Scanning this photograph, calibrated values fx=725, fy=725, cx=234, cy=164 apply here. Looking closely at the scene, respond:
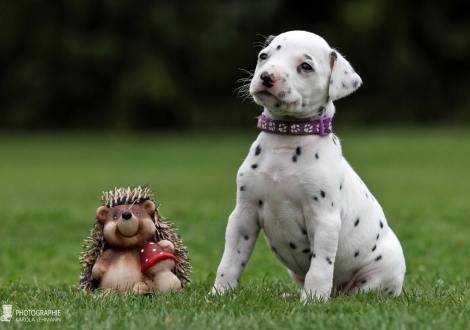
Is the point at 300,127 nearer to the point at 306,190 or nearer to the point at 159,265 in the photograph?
the point at 306,190

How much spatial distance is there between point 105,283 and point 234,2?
94.5ft

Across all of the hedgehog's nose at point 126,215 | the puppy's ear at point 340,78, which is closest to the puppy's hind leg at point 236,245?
the hedgehog's nose at point 126,215

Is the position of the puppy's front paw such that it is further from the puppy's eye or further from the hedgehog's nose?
the puppy's eye

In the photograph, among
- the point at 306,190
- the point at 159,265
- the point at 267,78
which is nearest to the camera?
the point at 267,78

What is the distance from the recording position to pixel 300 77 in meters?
4.73

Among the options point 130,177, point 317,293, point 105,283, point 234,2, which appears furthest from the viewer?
point 234,2

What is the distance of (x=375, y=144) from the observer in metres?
24.4

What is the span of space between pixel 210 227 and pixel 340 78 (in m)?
5.66

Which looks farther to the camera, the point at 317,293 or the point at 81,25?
the point at 81,25

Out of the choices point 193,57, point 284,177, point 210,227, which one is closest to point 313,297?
point 284,177

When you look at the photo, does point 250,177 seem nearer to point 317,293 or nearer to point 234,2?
point 317,293

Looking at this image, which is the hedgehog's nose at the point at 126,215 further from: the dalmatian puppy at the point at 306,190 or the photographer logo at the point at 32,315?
the photographer logo at the point at 32,315

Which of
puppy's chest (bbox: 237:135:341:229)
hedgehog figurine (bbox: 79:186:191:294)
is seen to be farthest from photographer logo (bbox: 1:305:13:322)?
puppy's chest (bbox: 237:135:341:229)

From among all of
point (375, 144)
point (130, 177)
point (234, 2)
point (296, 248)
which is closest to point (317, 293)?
point (296, 248)
